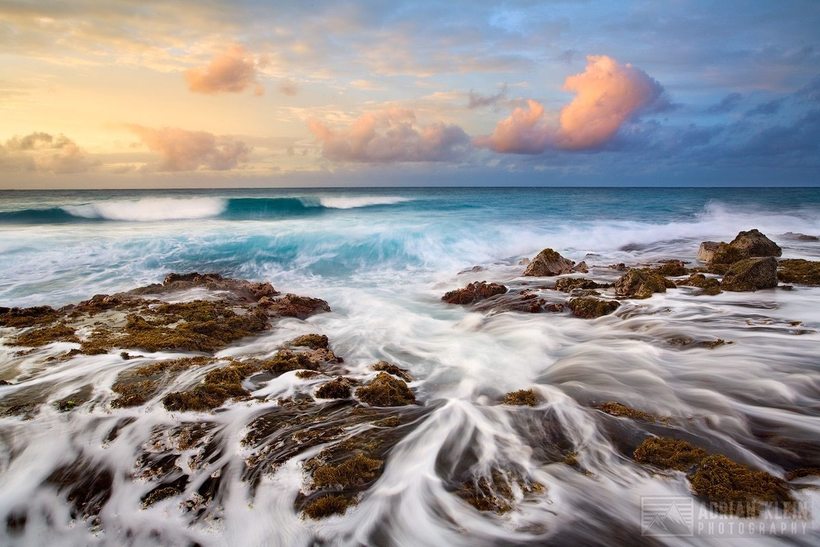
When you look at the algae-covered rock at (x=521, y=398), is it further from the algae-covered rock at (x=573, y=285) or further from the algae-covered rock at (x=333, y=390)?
the algae-covered rock at (x=573, y=285)

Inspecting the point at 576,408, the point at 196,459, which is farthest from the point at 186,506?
the point at 576,408

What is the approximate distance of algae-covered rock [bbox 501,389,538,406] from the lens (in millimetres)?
5410

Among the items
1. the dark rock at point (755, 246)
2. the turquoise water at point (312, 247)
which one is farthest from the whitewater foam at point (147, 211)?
the dark rock at point (755, 246)

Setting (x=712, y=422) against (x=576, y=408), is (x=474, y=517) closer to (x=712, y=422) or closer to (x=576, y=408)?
(x=576, y=408)

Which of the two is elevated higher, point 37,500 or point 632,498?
point 632,498

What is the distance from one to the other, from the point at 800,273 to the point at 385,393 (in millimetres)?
10534

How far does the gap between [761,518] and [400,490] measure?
8.96ft

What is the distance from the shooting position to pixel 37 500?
149 inches

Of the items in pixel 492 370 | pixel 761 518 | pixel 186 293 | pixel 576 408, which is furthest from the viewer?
pixel 186 293

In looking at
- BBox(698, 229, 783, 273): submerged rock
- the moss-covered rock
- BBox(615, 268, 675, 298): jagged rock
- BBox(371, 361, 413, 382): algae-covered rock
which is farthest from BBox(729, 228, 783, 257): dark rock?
the moss-covered rock

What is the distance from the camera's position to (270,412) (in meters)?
5.09

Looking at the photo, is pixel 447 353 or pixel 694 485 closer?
pixel 694 485

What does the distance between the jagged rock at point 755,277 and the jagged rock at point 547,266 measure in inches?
166

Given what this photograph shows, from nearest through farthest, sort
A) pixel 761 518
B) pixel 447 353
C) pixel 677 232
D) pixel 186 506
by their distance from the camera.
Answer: pixel 761 518
pixel 186 506
pixel 447 353
pixel 677 232
